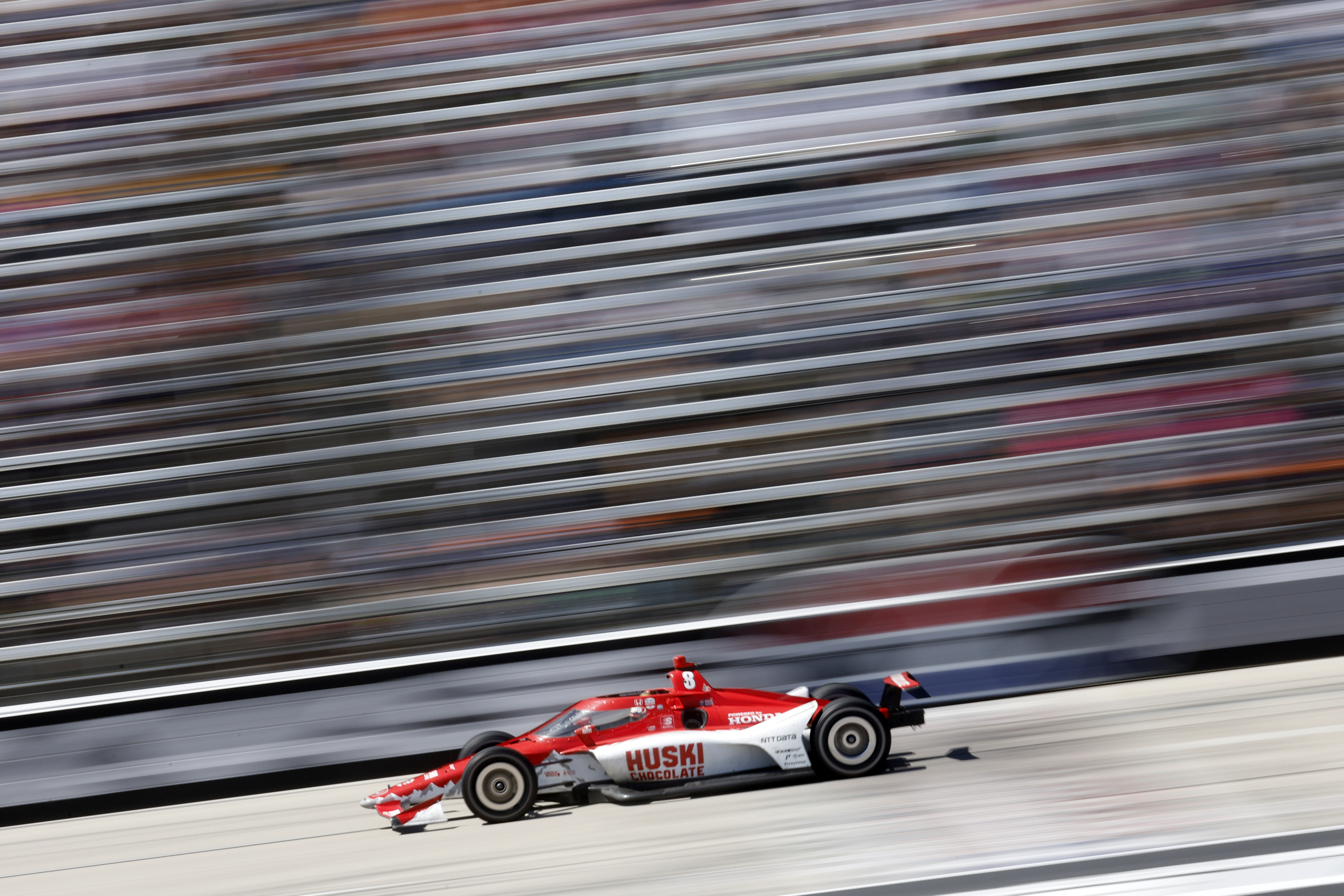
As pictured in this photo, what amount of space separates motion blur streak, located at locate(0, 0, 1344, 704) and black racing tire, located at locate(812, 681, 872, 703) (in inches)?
47.9

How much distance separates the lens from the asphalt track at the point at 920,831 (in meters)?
3.64

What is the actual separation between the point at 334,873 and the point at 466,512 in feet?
7.50

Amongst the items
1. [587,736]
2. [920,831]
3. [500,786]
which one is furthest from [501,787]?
[920,831]

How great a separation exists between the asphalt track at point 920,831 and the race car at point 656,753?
10cm

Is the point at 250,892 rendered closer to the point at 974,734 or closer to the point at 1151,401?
the point at 974,734

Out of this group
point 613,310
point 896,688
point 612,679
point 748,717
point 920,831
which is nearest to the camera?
point 920,831

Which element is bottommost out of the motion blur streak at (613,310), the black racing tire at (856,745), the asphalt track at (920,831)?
the asphalt track at (920,831)

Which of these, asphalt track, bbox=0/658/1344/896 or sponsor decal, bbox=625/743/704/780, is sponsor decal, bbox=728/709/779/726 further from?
asphalt track, bbox=0/658/1344/896

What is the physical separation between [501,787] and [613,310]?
2.92 m

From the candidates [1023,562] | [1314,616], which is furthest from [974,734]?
[1314,616]

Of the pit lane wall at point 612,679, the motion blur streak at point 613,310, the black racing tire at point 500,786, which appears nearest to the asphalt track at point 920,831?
the black racing tire at point 500,786

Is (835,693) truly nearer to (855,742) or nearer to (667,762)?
(855,742)

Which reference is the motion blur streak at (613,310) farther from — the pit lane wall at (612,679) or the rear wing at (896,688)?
the rear wing at (896,688)

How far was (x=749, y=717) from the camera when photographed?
4781 mm
